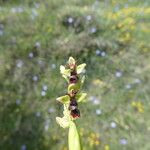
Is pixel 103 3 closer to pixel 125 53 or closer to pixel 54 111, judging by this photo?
pixel 125 53

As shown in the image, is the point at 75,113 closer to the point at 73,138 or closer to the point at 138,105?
the point at 73,138

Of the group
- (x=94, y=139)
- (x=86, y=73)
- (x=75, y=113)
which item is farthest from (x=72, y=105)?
(x=86, y=73)

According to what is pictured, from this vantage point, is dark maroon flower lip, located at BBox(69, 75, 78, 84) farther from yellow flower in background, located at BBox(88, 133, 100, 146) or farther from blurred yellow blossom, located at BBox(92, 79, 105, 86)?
blurred yellow blossom, located at BBox(92, 79, 105, 86)

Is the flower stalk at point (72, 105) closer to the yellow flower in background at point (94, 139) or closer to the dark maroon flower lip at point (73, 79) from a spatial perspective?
the dark maroon flower lip at point (73, 79)

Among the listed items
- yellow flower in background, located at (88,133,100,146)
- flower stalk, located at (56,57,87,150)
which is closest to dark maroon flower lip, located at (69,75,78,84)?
flower stalk, located at (56,57,87,150)

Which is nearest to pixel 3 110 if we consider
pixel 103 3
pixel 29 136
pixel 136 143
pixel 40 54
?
pixel 29 136

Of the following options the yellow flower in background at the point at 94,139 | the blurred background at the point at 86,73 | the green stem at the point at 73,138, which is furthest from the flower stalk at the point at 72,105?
the yellow flower in background at the point at 94,139

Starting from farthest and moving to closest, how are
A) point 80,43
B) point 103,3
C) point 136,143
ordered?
point 103,3
point 80,43
point 136,143

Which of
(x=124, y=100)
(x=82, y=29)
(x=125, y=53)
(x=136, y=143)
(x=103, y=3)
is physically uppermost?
(x=103, y=3)
